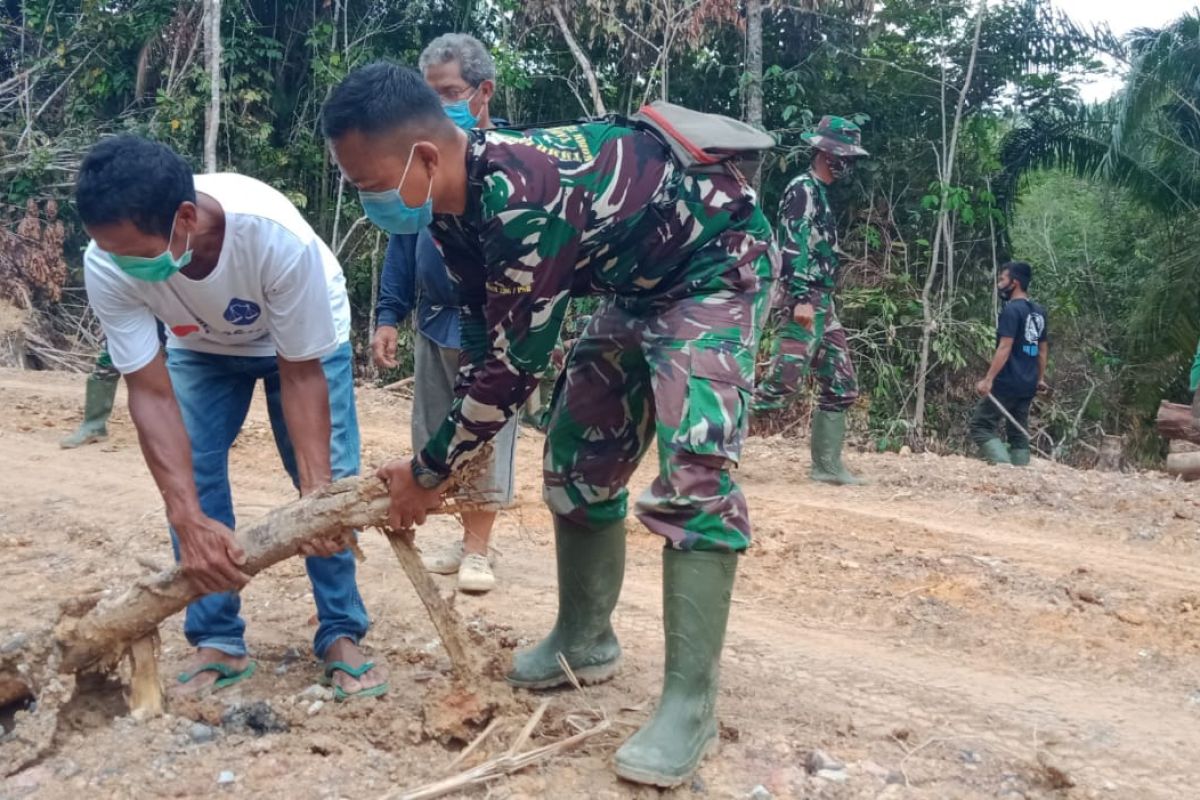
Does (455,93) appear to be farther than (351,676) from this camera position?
Yes

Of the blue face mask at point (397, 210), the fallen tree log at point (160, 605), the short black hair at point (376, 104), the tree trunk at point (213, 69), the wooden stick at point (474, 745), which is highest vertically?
the tree trunk at point (213, 69)

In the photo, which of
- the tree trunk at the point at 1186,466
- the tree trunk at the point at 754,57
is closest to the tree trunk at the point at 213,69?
the tree trunk at the point at 754,57

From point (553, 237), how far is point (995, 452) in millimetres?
7030

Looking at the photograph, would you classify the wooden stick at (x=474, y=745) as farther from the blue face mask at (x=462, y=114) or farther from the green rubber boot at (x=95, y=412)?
the green rubber boot at (x=95, y=412)

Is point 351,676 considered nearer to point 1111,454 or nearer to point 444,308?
point 444,308

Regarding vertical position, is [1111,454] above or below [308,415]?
below

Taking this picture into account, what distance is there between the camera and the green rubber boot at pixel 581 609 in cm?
317

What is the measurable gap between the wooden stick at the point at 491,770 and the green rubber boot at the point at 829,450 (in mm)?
4600

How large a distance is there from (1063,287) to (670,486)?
13297mm

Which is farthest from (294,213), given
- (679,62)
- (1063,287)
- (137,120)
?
(1063,287)

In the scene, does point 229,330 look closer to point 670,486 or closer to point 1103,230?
point 670,486

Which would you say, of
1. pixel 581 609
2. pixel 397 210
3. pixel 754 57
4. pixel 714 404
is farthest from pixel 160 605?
pixel 754 57

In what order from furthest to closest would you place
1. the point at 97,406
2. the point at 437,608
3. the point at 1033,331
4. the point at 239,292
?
the point at 1033,331 → the point at 97,406 → the point at 437,608 → the point at 239,292

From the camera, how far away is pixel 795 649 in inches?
148
